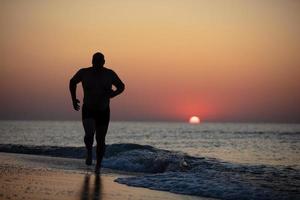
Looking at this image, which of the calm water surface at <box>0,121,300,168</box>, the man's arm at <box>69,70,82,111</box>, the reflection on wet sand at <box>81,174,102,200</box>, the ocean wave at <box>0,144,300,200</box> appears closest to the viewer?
the reflection on wet sand at <box>81,174,102,200</box>

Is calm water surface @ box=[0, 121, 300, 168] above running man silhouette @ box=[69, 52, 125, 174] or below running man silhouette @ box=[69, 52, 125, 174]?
below

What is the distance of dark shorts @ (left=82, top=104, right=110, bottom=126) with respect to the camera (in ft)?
28.4

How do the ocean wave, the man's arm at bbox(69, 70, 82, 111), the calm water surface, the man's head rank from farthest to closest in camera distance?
the calm water surface → the man's arm at bbox(69, 70, 82, 111) → the man's head → the ocean wave

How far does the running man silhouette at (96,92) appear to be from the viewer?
28.1ft

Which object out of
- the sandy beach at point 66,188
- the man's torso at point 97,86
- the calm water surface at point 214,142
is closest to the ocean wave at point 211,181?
the sandy beach at point 66,188

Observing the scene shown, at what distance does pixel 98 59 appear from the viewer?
850 cm

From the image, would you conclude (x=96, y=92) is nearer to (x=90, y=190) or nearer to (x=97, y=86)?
(x=97, y=86)

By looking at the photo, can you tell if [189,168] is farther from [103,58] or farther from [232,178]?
[103,58]

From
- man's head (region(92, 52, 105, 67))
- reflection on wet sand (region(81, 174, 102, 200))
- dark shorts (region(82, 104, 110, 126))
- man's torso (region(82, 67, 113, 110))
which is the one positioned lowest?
reflection on wet sand (region(81, 174, 102, 200))

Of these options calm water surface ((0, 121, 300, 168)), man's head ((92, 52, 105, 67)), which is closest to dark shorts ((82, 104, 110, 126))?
man's head ((92, 52, 105, 67))

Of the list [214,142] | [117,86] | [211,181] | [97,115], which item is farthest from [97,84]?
[214,142]

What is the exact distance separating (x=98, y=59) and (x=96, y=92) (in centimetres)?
58

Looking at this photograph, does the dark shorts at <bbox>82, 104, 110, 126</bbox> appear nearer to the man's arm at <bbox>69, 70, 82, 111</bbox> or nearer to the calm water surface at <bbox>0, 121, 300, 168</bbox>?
the man's arm at <bbox>69, 70, 82, 111</bbox>

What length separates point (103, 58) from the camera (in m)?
8.53
